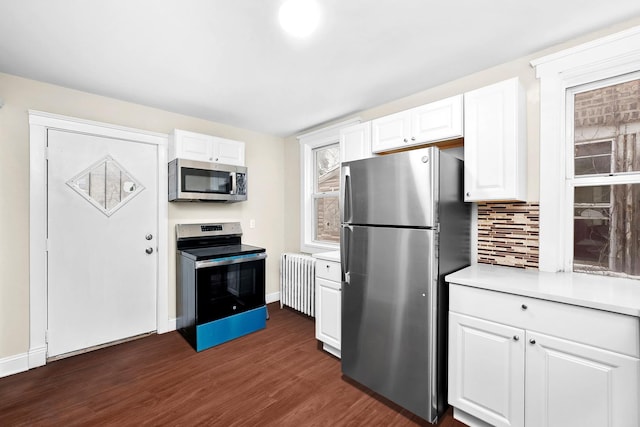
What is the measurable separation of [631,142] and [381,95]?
5.83 feet

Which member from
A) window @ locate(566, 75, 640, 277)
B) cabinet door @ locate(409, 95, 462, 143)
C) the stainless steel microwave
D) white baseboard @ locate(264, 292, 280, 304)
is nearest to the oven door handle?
the stainless steel microwave

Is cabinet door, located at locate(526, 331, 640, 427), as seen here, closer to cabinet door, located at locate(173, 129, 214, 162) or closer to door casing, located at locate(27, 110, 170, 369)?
cabinet door, located at locate(173, 129, 214, 162)

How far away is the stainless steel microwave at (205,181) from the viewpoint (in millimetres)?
2891

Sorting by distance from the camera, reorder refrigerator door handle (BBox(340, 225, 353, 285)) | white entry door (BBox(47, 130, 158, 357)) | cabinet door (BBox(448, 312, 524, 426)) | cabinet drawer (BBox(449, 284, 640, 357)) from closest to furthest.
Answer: cabinet drawer (BBox(449, 284, 640, 357))
cabinet door (BBox(448, 312, 524, 426))
refrigerator door handle (BBox(340, 225, 353, 285))
white entry door (BBox(47, 130, 158, 357))

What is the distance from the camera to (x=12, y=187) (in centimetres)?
230

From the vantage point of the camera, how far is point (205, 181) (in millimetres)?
3057

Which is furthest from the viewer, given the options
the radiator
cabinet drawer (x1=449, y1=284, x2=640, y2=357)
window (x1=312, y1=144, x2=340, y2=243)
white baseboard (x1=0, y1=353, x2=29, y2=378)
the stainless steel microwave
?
window (x1=312, y1=144, x2=340, y2=243)

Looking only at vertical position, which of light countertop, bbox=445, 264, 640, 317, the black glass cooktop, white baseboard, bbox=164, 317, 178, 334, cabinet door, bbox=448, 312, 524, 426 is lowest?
white baseboard, bbox=164, 317, 178, 334

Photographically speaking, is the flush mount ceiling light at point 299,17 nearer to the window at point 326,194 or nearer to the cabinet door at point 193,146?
the cabinet door at point 193,146

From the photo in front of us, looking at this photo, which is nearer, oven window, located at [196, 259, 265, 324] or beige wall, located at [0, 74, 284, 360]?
beige wall, located at [0, 74, 284, 360]

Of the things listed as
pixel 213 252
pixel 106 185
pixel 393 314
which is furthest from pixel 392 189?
pixel 106 185

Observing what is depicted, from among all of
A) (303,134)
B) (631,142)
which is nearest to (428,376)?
(631,142)

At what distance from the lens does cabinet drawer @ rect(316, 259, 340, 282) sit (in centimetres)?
246

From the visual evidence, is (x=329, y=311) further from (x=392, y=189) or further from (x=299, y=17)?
(x=299, y=17)
